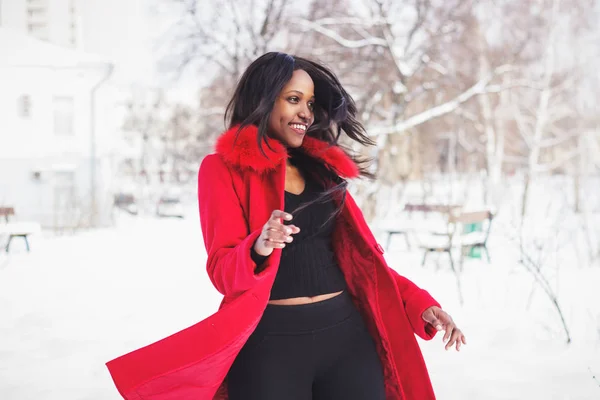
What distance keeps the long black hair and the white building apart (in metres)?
7.29

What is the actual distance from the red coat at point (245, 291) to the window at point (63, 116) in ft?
33.1

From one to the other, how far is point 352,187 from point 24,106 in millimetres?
5558

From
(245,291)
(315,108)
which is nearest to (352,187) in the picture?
(315,108)

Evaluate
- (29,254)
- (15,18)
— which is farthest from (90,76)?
(29,254)

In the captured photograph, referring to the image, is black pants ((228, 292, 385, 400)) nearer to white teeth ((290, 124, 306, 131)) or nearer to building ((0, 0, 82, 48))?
white teeth ((290, 124, 306, 131))

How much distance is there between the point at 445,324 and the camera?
1238 mm

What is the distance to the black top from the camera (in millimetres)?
1199

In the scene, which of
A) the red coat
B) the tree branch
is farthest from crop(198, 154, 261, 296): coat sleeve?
the tree branch

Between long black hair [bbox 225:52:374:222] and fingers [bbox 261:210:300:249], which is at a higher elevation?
long black hair [bbox 225:52:374:222]

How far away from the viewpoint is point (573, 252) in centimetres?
593

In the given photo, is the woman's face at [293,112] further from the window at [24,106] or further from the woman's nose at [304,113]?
the window at [24,106]

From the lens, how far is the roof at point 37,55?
859 cm

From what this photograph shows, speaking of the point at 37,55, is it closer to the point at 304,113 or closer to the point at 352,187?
the point at 352,187

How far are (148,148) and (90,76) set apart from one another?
17434 millimetres
